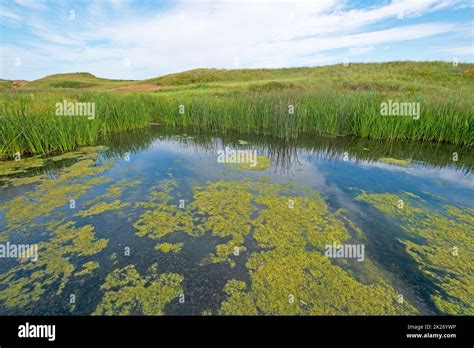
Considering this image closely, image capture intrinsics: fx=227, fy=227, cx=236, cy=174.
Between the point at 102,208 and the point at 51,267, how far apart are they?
1033 millimetres

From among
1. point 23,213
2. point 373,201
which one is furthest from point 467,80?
point 23,213

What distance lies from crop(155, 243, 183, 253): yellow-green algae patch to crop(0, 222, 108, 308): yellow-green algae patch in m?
0.55

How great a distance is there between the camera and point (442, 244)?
234 centimetres

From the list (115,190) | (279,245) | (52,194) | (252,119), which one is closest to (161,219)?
(115,190)

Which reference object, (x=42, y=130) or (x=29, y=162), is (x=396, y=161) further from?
(x=42, y=130)

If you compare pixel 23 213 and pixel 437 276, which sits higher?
pixel 23 213

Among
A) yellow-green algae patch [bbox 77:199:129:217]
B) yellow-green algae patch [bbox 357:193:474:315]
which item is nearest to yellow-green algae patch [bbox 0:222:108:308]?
yellow-green algae patch [bbox 77:199:129:217]

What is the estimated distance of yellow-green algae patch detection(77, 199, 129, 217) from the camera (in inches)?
111

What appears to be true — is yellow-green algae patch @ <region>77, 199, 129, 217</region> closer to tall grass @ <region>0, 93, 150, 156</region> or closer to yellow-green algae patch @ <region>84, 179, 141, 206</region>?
yellow-green algae patch @ <region>84, 179, 141, 206</region>

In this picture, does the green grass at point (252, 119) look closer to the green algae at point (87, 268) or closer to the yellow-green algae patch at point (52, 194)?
the yellow-green algae patch at point (52, 194)

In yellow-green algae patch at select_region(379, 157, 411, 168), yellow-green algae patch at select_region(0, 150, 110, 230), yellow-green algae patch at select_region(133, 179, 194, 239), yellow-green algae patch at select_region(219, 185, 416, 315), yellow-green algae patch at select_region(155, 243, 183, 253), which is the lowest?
yellow-green algae patch at select_region(219, 185, 416, 315)
